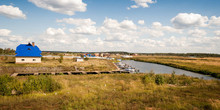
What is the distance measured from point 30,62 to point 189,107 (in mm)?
47773

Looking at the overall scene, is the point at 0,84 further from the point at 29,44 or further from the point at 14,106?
the point at 29,44

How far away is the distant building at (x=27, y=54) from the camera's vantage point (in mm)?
41219

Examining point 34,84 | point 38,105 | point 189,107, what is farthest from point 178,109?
point 34,84

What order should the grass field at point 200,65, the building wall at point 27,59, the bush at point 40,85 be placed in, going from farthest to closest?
the grass field at point 200,65 → the building wall at point 27,59 → the bush at point 40,85

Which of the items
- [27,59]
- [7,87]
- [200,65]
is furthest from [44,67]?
[200,65]

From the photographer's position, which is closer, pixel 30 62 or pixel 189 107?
pixel 189 107

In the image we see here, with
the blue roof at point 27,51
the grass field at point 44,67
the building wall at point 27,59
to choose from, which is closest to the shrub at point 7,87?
the grass field at point 44,67

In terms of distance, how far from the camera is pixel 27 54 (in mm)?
42000

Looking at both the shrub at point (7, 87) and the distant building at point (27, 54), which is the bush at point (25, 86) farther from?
the distant building at point (27, 54)

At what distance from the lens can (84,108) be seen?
803cm

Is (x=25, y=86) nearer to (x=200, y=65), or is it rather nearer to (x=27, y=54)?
(x=27, y=54)

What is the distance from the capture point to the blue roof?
4130cm

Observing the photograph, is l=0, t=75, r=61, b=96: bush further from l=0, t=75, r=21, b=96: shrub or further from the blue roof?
the blue roof

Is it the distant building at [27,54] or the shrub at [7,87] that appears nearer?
the shrub at [7,87]
